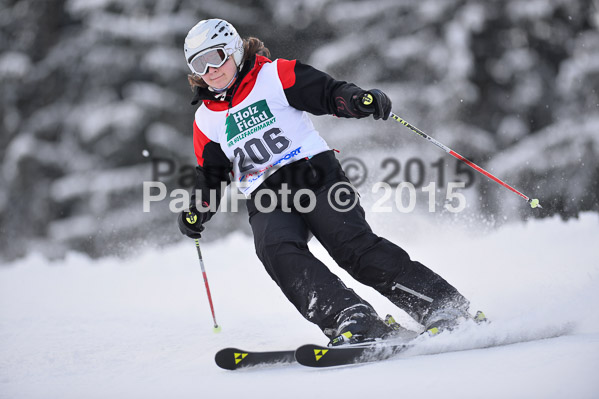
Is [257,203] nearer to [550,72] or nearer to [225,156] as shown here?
[225,156]

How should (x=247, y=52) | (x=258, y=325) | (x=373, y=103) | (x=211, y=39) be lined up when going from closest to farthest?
1. (x=373, y=103)
2. (x=211, y=39)
3. (x=247, y=52)
4. (x=258, y=325)

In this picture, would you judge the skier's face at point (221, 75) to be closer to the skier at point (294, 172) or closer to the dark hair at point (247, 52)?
the skier at point (294, 172)

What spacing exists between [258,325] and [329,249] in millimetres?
1175

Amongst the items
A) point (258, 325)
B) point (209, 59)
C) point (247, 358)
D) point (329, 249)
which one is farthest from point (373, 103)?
point (258, 325)

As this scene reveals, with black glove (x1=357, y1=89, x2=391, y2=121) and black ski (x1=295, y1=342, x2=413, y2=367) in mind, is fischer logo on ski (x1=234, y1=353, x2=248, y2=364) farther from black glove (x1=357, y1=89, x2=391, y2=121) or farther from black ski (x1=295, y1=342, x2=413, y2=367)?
black glove (x1=357, y1=89, x2=391, y2=121)

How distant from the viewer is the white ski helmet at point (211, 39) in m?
3.13

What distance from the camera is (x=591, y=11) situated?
25.3 ft

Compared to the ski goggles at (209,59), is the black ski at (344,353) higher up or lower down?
lower down

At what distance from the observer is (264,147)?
317 cm

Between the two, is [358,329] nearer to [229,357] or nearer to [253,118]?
[229,357]

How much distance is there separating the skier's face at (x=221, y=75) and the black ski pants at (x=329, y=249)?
56 centimetres

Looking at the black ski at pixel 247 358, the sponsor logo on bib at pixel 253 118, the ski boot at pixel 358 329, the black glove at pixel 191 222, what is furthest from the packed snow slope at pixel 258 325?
the sponsor logo on bib at pixel 253 118

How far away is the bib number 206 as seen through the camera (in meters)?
3.15

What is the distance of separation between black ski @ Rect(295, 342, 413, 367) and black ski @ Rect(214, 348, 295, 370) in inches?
8.4
